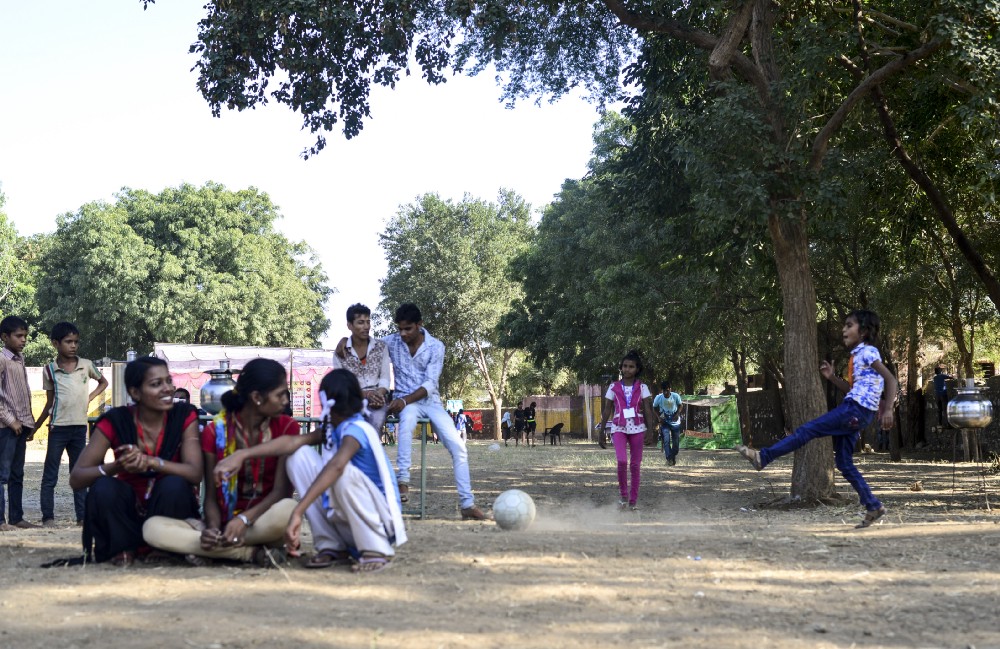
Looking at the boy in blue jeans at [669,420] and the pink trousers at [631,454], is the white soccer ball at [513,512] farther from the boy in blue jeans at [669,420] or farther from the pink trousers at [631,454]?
the boy in blue jeans at [669,420]

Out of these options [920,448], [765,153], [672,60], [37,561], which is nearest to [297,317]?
[920,448]

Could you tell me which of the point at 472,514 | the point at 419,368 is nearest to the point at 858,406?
the point at 472,514

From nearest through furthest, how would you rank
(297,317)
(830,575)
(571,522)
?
1. (830,575)
2. (571,522)
3. (297,317)

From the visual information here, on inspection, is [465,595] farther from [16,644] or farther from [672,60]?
[672,60]

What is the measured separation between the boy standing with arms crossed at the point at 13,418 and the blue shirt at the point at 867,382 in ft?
24.6

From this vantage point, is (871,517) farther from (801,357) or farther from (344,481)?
(344,481)

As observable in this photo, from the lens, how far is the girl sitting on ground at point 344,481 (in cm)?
618

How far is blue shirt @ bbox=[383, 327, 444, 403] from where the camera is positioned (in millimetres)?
10125

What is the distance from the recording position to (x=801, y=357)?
12641 mm

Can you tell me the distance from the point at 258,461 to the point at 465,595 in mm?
1639

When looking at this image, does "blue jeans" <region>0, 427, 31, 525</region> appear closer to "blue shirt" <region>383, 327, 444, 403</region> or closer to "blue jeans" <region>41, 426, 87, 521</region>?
"blue jeans" <region>41, 426, 87, 521</region>

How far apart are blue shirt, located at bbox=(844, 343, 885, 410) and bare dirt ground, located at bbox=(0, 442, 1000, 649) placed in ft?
3.66

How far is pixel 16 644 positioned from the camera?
453 cm

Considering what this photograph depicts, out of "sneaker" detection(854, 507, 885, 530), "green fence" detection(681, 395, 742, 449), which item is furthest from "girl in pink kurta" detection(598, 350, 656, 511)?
"green fence" detection(681, 395, 742, 449)
